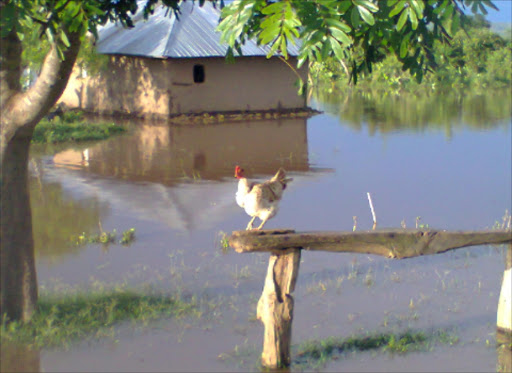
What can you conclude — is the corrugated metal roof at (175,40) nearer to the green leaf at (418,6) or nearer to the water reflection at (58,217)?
the water reflection at (58,217)

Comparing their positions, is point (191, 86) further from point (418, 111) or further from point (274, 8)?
point (274, 8)

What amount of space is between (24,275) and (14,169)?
892mm

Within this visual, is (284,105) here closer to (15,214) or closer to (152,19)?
(152,19)

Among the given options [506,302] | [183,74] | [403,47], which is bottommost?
[506,302]

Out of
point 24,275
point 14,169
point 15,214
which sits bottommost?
point 24,275

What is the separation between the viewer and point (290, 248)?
5.12 meters

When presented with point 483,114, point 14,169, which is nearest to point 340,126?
point 483,114

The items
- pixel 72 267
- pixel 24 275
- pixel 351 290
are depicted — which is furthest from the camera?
pixel 72 267

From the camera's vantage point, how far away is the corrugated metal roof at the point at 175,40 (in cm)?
2094

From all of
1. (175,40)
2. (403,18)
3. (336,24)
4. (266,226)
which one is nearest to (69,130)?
(175,40)

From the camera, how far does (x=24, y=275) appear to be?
241 inches

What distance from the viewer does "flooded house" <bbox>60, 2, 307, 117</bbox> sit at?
21.4 m

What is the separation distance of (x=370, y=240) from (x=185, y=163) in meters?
10.1

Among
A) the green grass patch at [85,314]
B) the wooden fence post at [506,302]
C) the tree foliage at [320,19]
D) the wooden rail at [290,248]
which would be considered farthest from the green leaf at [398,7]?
the green grass patch at [85,314]
